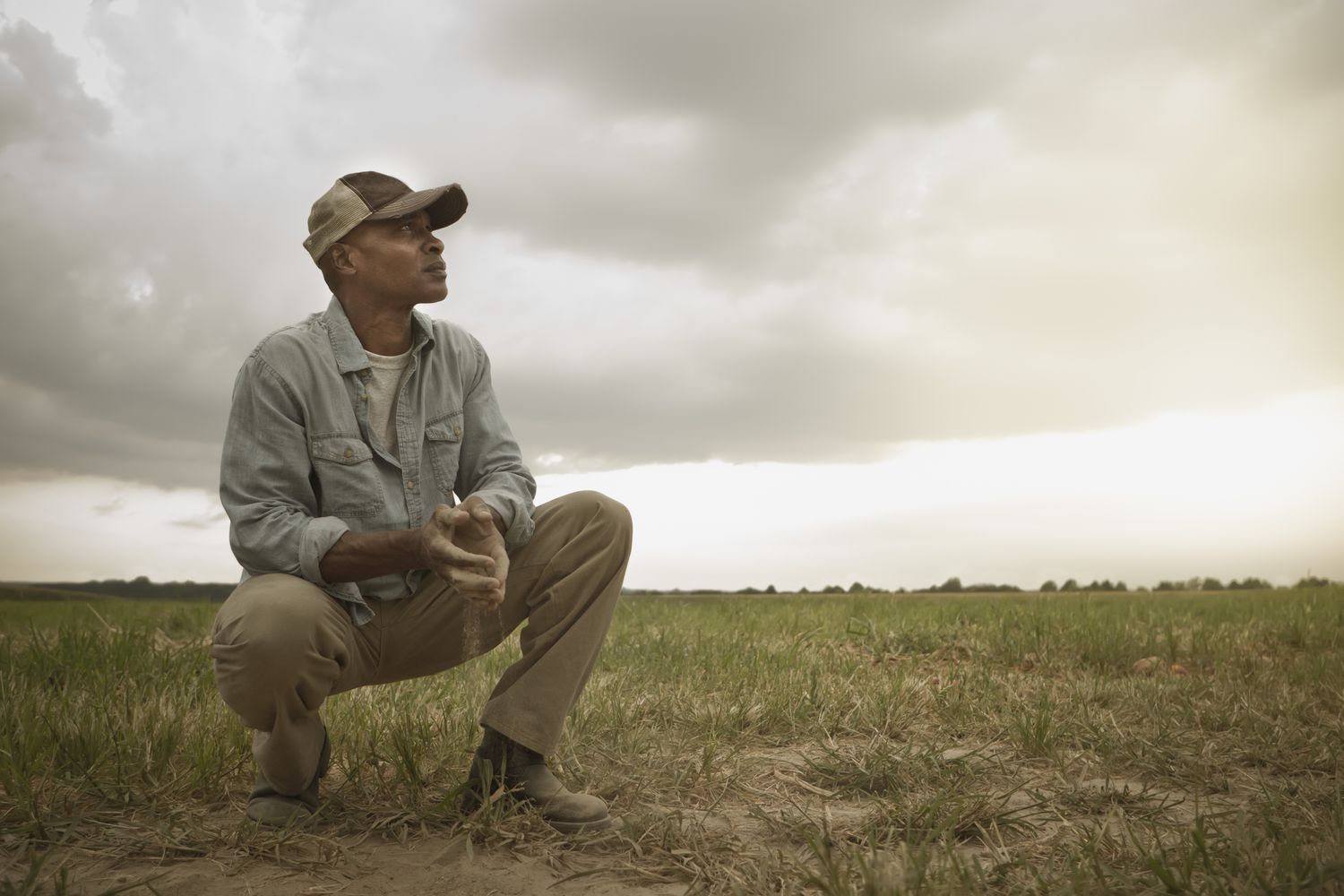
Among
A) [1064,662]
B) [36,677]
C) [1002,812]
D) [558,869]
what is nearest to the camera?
[558,869]

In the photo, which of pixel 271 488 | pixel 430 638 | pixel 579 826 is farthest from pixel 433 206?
pixel 579 826

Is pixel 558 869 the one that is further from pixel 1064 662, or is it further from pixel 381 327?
pixel 1064 662

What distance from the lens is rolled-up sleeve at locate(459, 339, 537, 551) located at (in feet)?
9.98

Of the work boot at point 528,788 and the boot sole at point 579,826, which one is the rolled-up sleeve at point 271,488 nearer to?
the work boot at point 528,788

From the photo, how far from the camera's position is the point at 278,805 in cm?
280

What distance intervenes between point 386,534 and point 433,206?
114cm

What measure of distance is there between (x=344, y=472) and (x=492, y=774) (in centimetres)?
101


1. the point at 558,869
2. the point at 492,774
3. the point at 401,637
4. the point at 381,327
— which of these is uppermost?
the point at 381,327

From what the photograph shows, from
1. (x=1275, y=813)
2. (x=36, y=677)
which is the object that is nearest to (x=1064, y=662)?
(x=1275, y=813)

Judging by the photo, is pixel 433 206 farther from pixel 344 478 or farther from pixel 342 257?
pixel 344 478

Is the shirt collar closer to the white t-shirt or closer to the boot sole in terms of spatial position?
the white t-shirt

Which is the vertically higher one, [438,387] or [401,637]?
[438,387]

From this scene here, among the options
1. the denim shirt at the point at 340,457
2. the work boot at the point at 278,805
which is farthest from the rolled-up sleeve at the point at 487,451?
the work boot at the point at 278,805

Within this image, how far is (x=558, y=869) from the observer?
99.1 inches
